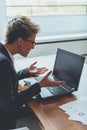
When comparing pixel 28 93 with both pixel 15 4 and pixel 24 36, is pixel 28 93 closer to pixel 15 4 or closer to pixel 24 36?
pixel 24 36

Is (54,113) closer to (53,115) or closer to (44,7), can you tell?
(53,115)

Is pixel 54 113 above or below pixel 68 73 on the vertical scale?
below

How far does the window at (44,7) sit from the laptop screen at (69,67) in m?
1.08

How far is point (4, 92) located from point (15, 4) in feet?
5.35

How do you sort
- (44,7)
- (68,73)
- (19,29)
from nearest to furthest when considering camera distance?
(19,29) → (68,73) → (44,7)

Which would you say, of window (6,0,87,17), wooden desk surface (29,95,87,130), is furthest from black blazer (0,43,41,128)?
window (6,0,87,17)

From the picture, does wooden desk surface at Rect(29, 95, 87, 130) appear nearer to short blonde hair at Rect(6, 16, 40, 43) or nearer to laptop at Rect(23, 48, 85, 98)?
laptop at Rect(23, 48, 85, 98)

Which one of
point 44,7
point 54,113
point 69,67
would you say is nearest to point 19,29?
point 69,67

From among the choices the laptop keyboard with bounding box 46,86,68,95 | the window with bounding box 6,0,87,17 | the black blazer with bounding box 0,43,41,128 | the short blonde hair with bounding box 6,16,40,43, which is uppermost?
the window with bounding box 6,0,87,17

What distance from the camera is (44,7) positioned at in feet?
8.99

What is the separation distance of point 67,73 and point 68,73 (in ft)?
0.04

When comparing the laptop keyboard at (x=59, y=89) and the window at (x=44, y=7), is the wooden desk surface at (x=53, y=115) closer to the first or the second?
the laptop keyboard at (x=59, y=89)

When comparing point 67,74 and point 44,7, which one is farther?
point 44,7

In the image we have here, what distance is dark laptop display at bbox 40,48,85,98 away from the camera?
1.50 meters
